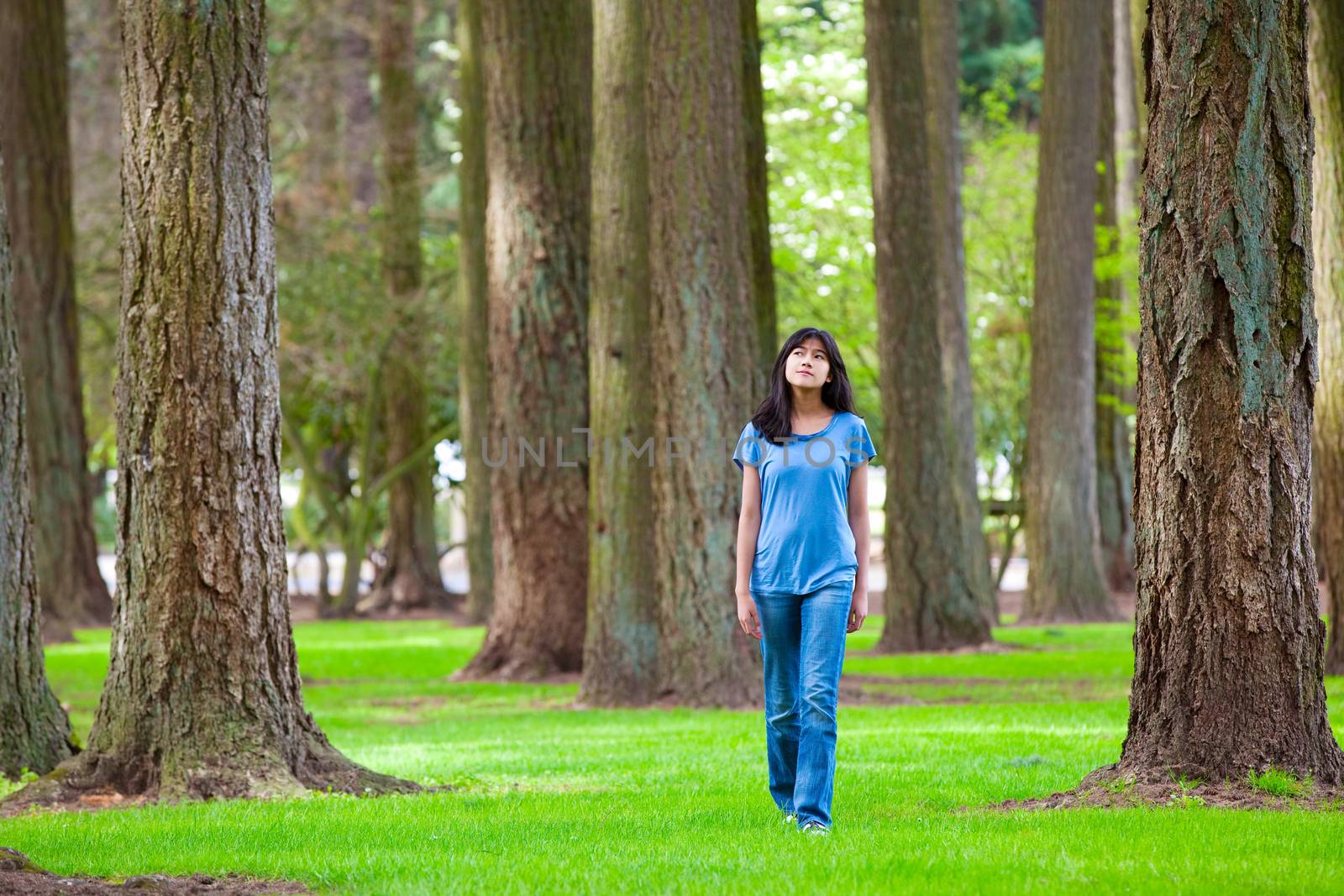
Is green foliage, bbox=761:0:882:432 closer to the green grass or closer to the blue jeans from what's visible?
the green grass

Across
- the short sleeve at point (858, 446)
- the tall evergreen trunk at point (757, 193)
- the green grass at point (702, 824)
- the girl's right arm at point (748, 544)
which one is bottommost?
the green grass at point (702, 824)

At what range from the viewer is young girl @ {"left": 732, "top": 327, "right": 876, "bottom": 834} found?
6.03 m

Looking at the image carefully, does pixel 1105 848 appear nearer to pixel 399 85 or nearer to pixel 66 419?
pixel 66 419

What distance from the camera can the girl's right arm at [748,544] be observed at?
20.5ft

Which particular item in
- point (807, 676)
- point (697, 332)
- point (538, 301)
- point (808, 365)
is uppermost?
point (538, 301)

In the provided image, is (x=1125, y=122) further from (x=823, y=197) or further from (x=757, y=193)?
(x=757, y=193)

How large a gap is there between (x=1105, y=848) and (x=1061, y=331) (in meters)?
16.3

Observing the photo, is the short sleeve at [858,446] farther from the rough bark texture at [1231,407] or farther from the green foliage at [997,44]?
the green foliage at [997,44]

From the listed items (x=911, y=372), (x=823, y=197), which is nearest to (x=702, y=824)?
(x=911, y=372)

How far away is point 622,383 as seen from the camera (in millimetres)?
12719

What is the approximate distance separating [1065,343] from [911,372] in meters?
5.04

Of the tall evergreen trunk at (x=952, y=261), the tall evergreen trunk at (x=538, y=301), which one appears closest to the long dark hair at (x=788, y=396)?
the tall evergreen trunk at (x=538, y=301)

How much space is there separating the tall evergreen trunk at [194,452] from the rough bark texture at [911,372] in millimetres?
10006

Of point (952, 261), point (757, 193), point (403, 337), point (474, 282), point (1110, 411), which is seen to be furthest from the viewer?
point (403, 337)
